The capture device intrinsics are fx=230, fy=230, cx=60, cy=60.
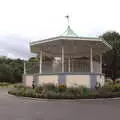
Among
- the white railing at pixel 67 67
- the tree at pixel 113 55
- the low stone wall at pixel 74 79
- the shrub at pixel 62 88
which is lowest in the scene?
the shrub at pixel 62 88

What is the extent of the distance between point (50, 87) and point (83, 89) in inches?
97.4

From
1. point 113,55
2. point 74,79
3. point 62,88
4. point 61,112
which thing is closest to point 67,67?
point 74,79

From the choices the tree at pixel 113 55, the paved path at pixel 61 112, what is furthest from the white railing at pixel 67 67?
the paved path at pixel 61 112

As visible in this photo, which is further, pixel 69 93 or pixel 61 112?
pixel 69 93

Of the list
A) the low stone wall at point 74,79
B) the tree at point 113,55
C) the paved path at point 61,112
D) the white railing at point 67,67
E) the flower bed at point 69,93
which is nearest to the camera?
the paved path at point 61,112

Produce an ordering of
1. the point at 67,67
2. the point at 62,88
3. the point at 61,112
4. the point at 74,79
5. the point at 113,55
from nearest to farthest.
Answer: the point at 61,112 → the point at 62,88 → the point at 74,79 → the point at 67,67 → the point at 113,55

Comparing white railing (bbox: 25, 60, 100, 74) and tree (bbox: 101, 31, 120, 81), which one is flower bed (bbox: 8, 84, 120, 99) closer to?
white railing (bbox: 25, 60, 100, 74)

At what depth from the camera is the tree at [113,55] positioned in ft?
102

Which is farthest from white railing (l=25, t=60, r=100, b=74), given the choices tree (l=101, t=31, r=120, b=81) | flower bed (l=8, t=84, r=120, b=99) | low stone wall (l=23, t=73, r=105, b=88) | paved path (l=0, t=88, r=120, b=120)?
paved path (l=0, t=88, r=120, b=120)

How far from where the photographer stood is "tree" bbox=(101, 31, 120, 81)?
3102cm

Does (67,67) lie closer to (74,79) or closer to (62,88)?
(74,79)

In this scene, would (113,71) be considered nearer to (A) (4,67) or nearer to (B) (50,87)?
(B) (50,87)

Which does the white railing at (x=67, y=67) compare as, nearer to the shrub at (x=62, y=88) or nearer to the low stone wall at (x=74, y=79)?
the low stone wall at (x=74, y=79)

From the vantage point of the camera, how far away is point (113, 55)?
31609 mm
